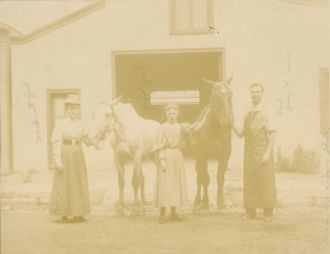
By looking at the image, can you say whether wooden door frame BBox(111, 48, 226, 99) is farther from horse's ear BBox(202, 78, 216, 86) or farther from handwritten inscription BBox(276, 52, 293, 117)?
handwritten inscription BBox(276, 52, 293, 117)

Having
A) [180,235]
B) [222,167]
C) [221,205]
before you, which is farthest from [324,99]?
[180,235]

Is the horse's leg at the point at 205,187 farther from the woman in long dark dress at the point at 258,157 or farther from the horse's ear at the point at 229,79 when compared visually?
the horse's ear at the point at 229,79

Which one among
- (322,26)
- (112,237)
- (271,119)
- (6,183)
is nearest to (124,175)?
(112,237)

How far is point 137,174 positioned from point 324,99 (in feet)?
3.03

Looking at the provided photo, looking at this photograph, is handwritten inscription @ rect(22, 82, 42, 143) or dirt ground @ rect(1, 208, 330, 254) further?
handwritten inscription @ rect(22, 82, 42, 143)

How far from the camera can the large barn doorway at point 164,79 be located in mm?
2061

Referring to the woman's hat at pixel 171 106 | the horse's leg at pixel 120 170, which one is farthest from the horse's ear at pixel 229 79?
the horse's leg at pixel 120 170

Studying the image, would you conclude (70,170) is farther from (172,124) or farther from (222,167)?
(222,167)

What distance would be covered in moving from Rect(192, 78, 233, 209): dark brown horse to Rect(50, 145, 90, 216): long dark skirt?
534mm

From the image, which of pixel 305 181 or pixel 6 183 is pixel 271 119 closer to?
pixel 305 181

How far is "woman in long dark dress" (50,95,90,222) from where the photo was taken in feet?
7.07

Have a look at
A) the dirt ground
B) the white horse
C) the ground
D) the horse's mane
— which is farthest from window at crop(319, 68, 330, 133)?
the white horse

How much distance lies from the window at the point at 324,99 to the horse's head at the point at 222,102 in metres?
0.42

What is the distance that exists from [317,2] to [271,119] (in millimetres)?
585
